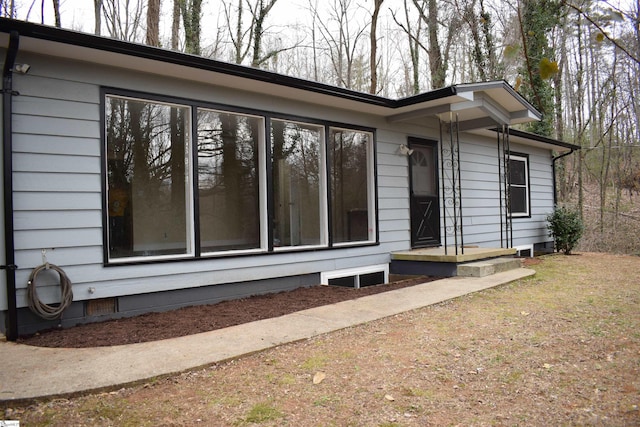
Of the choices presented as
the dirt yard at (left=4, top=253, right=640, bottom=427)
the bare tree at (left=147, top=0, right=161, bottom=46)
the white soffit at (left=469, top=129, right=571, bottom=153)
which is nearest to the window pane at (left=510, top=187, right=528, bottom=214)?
the white soffit at (left=469, top=129, right=571, bottom=153)

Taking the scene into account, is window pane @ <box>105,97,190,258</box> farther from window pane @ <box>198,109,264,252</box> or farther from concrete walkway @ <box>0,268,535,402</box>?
concrete walkway @ <box>0,268,535,402</box>

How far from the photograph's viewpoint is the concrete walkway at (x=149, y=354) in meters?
2.44

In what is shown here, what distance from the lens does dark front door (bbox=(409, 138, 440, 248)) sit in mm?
7211

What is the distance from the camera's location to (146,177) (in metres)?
5.44

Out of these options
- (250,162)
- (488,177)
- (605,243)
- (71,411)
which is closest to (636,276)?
(488,177)

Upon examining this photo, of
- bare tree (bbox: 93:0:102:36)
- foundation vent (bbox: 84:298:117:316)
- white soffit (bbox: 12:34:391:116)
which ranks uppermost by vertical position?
bare tree (bbox: 93:0:102:36)

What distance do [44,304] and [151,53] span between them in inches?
94.8

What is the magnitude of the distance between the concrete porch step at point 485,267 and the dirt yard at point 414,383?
197 centimetres

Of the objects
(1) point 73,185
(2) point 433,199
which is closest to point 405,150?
(2) point 433,199

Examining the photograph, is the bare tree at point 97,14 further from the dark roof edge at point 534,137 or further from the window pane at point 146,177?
the dark roof edge at point 534,137

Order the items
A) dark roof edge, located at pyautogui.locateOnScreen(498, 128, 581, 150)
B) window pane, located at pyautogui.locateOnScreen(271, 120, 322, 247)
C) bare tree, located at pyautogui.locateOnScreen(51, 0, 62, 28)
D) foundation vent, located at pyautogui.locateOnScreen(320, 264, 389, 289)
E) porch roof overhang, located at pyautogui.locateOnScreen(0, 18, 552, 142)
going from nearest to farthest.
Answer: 1. porch roof overhang, located at pyautogui.locateOnScreen(0, 18, 552, 142)
2. window pane, located at pyautogui.locateOnScreen(271, 120, 322, 247)
3. foundation vent, located at pyautogui.locateOnScreen(320, 264, 389, 289)
4. dark roof edge, located at pyautogui.locateOnScreen(498, 128, 581, 150)
5. bare tree, located at pyautogui.locateOnScreen(51, 0, 62, 28)

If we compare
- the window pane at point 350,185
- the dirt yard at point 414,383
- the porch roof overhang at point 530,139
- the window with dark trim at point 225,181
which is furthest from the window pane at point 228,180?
the porch roof overhang at point 530,139

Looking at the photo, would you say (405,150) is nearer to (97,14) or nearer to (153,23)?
(153,23)

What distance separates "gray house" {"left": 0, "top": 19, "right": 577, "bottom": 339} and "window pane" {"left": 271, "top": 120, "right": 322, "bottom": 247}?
2 centimetres
